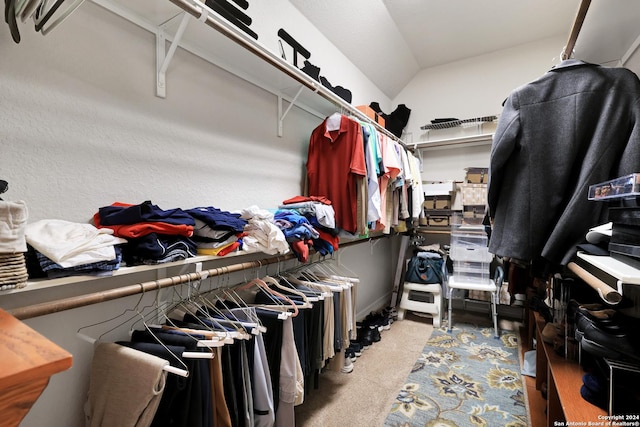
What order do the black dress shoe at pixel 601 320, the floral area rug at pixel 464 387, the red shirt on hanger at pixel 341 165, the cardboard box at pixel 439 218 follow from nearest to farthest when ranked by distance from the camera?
1. the black dress shoe at pixel 601 320
2. the floral area rug at pixel 464 387
3. the red shirt on hanger at pixel 341 165
4. the cardboard box at pixel 439 218

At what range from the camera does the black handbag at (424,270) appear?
3152mm

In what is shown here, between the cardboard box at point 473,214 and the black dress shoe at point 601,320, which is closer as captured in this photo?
the black dress shoe at point 601,320

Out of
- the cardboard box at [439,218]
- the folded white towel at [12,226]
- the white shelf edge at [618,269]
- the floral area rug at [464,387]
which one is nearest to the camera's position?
the white shelf edge at [618,269]

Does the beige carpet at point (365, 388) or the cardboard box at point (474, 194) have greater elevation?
the cardboard box at point (474, 194)

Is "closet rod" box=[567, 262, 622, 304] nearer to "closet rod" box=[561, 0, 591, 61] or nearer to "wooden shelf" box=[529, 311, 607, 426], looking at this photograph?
"wooden shelf" box=[529, 311, 607, 426]

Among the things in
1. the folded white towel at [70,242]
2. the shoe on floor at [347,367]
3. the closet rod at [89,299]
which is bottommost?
the shoe on floor at [347,367]

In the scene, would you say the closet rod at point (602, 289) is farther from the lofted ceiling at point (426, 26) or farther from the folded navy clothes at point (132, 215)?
the lofted ceiling at point (426, 26)

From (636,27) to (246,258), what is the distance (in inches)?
99.3

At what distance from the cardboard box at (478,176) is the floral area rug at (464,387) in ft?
5.33

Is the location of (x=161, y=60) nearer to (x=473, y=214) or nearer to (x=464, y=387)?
(x=464, y=387)

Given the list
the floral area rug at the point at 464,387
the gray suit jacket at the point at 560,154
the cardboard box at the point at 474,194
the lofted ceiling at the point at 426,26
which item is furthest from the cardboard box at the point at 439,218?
the gray suit jacket at the point at 560,154

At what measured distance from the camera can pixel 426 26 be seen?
2816 mm

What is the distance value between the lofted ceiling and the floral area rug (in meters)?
2.88

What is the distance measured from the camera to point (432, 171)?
12.5ft
